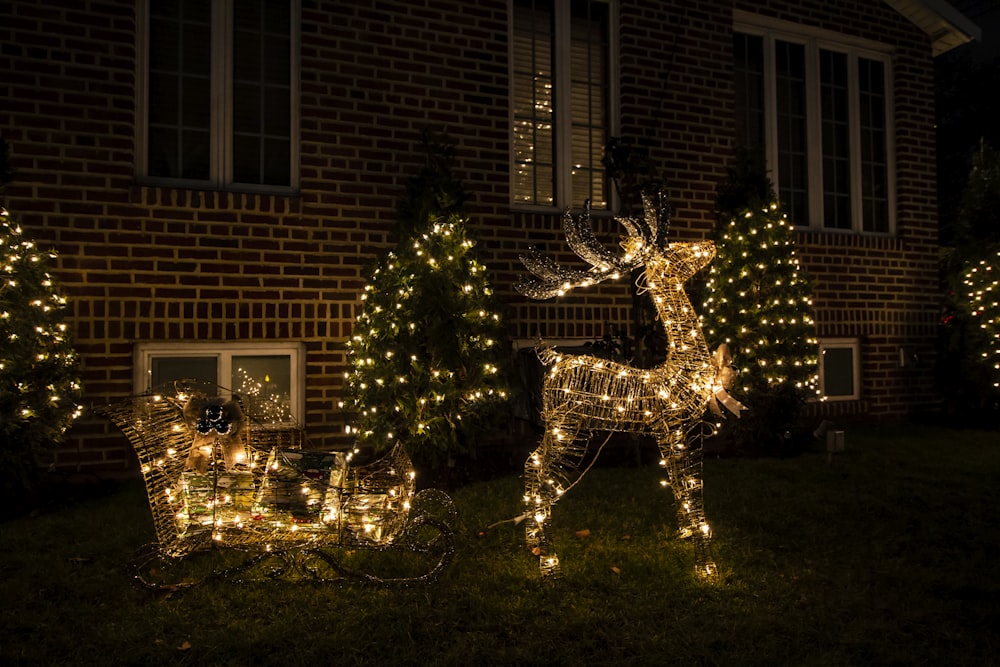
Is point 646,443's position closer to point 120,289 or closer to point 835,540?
point 835,540

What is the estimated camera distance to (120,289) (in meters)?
5.82

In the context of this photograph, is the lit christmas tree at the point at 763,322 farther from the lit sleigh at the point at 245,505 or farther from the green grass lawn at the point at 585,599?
the lit sleigh at the point at 245,505

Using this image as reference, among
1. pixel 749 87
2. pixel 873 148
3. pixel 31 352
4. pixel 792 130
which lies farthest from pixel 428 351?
pixel 873 148

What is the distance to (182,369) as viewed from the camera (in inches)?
242

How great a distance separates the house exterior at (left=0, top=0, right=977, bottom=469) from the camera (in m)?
5.79

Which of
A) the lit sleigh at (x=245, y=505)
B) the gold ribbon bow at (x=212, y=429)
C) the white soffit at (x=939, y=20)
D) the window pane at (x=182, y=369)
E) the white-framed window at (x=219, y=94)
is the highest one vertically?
the white soffit at (x=939, y=20)

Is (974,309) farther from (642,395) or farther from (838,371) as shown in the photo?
(642,395)

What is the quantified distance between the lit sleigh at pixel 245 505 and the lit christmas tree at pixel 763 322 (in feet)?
13.8

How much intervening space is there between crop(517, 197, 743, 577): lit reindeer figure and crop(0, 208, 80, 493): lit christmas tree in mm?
3421

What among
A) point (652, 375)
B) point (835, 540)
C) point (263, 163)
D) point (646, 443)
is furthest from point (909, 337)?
point (263, 163)

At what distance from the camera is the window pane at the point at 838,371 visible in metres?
8.73

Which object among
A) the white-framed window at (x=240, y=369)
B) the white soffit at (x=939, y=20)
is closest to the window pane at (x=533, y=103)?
the white-framed window at (x=240, y=369)

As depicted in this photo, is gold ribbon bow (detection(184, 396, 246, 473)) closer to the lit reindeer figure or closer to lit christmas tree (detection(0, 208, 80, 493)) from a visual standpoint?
the lit reindeer figure

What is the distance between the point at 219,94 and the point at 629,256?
4394 millimetres
